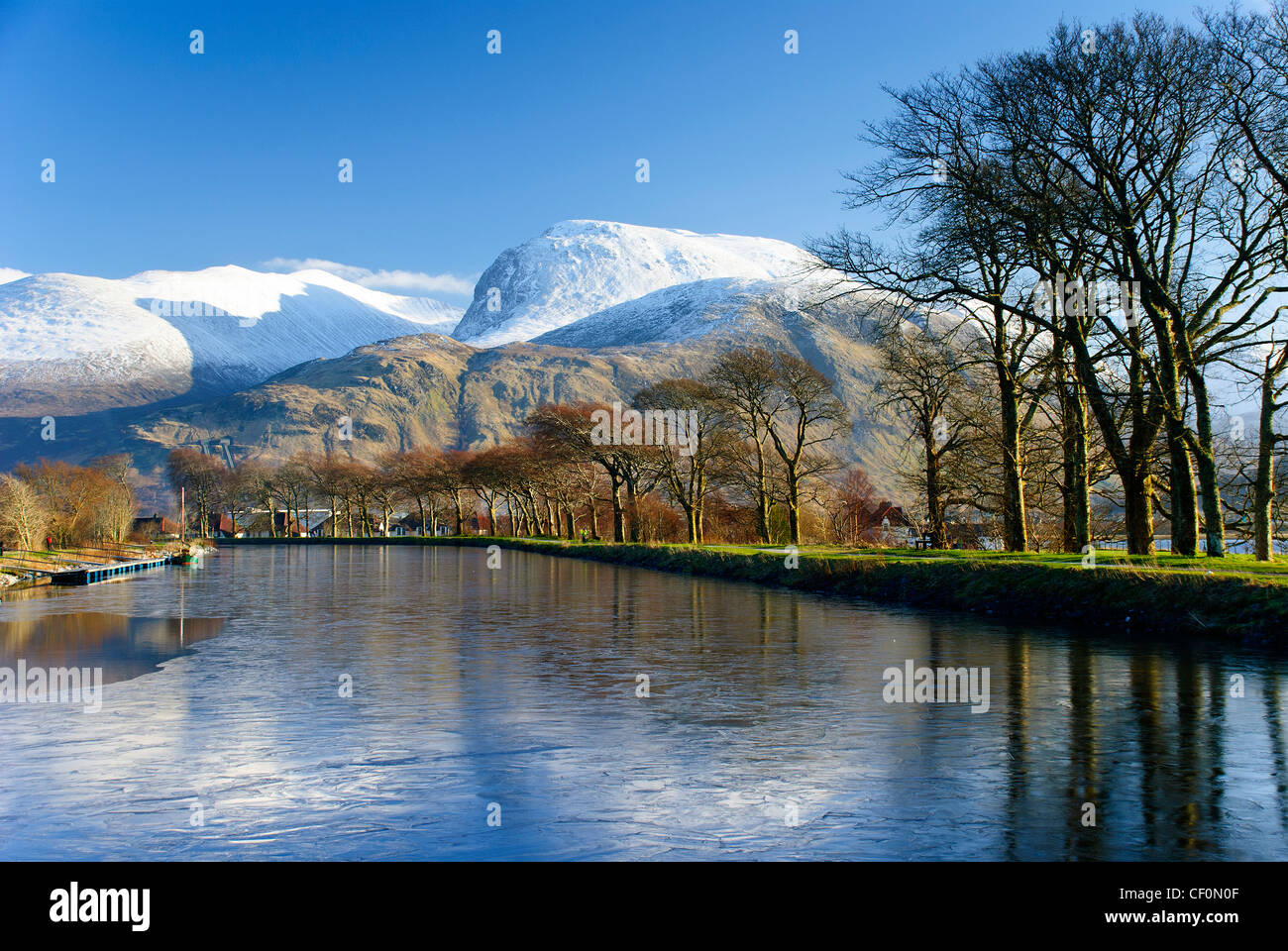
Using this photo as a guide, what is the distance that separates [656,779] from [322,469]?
166 m

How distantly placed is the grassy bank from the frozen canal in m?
2.17

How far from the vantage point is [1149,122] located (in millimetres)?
26891

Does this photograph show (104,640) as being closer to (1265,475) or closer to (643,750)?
(643,750)

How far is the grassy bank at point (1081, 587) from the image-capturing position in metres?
20.9

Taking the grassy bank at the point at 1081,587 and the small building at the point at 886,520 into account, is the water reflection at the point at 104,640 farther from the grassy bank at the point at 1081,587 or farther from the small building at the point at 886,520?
the small building at the point at 886,520

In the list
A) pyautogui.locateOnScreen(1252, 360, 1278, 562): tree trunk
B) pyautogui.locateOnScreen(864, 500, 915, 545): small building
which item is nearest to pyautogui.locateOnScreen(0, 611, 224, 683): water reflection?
pyautogui.locateOnScreen(1252, 360, 1278, 562): tree trunk

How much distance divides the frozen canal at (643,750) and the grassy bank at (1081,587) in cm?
217

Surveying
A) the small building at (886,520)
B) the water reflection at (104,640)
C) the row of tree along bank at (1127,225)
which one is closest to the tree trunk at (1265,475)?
the row of tree along bank at (1127,225)

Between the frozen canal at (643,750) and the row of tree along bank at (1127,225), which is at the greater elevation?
the row of tree along bank at (1127,225)

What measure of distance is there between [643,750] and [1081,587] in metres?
17.5

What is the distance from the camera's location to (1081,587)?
25.3 metres

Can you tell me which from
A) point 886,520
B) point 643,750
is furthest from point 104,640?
point 886,520

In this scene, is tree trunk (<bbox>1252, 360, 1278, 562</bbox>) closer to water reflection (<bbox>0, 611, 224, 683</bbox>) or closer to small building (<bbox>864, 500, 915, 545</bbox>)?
water reflection (<bbox>0, 611, 224, 683</bbox>)
